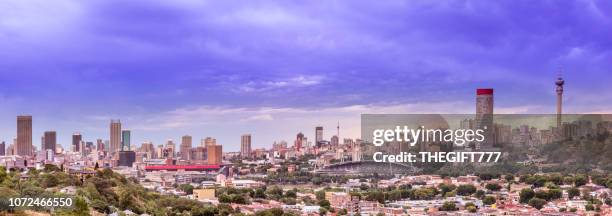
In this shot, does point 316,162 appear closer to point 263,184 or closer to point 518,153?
point 263,184

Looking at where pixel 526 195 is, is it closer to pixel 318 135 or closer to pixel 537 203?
pixel 537 203

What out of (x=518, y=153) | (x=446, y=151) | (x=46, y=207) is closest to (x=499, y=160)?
(x=518, y=153)

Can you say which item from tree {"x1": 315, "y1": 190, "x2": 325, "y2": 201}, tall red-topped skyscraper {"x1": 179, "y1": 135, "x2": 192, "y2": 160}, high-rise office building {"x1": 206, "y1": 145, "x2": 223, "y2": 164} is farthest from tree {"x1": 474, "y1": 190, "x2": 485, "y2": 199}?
tall red-topped skyscraper {"x1": 179, "y1": 135, "x2": 192, "y2": 160}

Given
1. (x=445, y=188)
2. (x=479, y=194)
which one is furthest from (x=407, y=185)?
(x=479, y=194)

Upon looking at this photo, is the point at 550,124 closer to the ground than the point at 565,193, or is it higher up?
higher up

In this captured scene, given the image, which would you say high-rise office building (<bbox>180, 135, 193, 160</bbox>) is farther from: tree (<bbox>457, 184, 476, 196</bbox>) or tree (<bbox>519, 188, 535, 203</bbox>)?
tree (<bbox>519, 188, 535, 203</bbox>)

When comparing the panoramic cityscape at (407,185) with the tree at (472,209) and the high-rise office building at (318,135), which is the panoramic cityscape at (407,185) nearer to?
the tree at (472,209)
